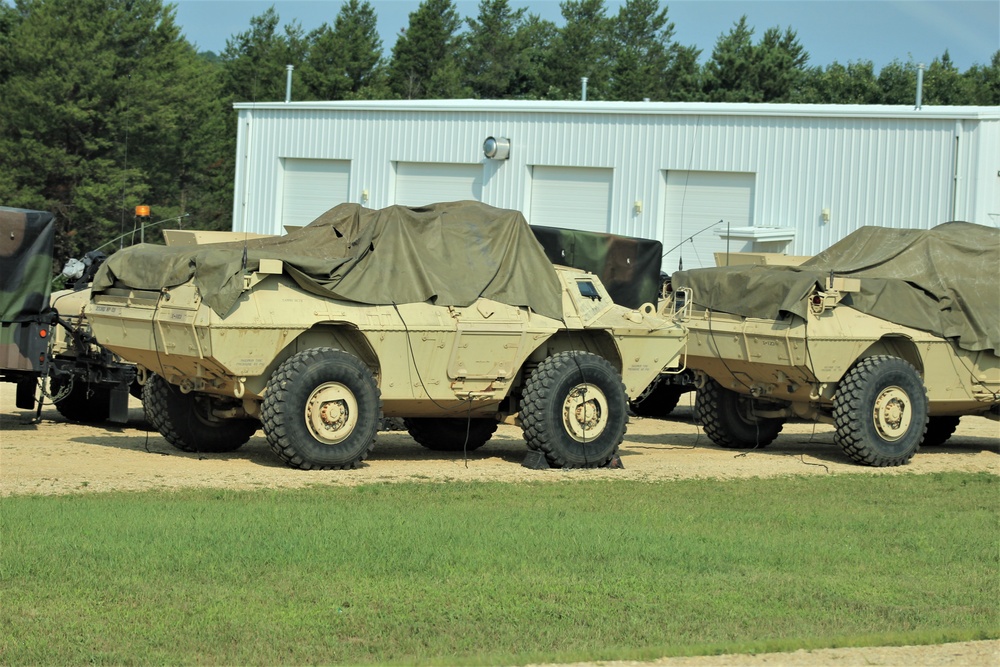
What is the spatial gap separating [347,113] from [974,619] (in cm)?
2839

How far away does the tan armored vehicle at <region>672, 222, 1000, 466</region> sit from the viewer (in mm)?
15234

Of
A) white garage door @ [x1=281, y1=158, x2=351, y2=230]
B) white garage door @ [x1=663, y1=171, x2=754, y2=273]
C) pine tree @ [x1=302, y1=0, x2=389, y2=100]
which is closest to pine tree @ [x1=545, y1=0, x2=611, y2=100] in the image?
pine tree @ [x1=302, y1=0, x2=389, y2=100]

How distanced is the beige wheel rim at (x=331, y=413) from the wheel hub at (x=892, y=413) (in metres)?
5.58

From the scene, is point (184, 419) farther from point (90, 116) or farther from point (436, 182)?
point (90, 116)

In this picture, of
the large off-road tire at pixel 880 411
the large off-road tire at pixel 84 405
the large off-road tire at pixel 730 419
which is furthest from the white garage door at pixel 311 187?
the large off-road tire at pixel 880 411

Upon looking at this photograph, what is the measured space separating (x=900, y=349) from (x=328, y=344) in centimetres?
629

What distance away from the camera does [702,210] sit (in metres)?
31.2

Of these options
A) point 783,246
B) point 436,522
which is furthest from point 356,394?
point 783,246

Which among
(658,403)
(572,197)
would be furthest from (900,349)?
(572,197)

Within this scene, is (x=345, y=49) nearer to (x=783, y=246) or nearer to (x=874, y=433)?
(x=783, y=246)

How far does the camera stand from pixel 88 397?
17047 millimetres

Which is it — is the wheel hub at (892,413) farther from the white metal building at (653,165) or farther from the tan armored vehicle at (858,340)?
the white metal building at (653,165)

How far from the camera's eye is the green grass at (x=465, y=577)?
7121mm

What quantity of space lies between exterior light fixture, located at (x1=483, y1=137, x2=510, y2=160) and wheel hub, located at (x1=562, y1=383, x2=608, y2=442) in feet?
62.0
